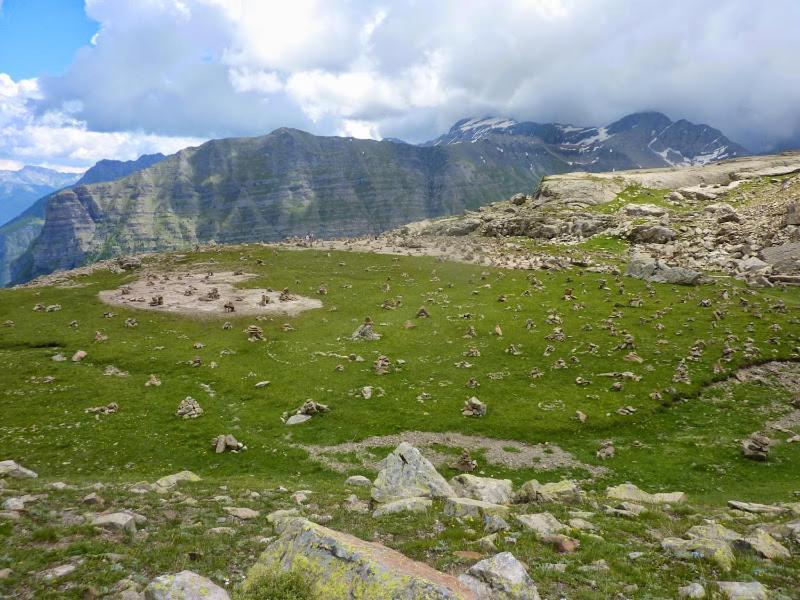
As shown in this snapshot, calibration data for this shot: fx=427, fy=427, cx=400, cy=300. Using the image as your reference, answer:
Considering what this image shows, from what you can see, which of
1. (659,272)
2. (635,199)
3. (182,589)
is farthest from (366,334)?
(635,199)

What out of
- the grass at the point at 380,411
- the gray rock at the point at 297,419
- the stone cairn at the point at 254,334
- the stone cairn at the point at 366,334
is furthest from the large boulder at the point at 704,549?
the stone cairn at the point at 254,334

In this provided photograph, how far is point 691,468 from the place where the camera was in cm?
2883

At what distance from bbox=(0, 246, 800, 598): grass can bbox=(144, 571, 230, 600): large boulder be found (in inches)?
92.0

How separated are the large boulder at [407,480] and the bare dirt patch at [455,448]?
7529 mm

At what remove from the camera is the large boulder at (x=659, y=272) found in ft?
221

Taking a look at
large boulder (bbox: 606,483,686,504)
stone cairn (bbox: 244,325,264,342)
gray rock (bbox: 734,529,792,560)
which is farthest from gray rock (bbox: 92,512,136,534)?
stone cairn (bbox: 244,325,264,342)

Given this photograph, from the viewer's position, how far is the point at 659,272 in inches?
2773

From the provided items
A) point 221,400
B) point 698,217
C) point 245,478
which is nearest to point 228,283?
point 221,400

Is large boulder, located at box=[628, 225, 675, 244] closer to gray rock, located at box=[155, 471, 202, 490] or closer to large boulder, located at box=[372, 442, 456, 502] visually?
large boulder, located at box=[372, 442, 456, 502]

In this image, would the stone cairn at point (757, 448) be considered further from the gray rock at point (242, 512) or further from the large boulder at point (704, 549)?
the gray rock at point (242, 512)

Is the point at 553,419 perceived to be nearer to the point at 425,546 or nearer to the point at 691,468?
the point at 691,468

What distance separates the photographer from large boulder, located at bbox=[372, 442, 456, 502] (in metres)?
21.0

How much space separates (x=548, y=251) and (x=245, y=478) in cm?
8317

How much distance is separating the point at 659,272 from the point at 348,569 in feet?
248
